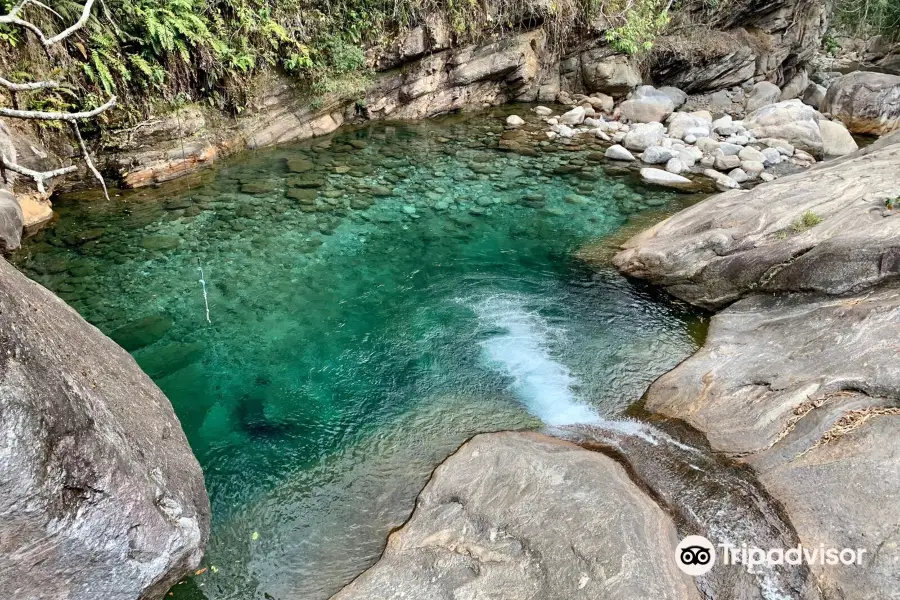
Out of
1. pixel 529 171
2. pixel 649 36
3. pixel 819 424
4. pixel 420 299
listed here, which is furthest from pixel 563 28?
pixel 819 424

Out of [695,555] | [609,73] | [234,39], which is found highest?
[234,39]

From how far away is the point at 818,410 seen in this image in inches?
172

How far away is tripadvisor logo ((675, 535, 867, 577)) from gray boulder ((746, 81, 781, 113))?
16.1 meters

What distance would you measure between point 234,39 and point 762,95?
590 inches

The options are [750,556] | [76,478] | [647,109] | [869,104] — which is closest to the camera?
[76,478]

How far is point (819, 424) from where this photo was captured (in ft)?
14.0

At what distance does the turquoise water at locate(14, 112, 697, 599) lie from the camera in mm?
4488

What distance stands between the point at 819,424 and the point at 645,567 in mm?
2025

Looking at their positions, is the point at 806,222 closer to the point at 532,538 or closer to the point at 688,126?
the point at 532,538

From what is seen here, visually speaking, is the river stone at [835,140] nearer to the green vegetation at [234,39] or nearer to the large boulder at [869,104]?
the large boulder at [869,104]

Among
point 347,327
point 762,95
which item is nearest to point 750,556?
point 347,327

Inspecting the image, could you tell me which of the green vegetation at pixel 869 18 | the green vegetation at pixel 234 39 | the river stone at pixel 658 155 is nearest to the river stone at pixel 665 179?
the river stone at pixel 658 155

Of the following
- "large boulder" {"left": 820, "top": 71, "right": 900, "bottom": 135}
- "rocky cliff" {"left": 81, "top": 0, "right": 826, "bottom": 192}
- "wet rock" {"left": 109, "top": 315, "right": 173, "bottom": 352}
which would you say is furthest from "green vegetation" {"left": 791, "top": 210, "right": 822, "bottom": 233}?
"large boulder" {"left": 820, "top": 71, "right": 900, "bottom": 135}

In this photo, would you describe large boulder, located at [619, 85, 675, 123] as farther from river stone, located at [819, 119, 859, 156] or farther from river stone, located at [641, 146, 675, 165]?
river stone, located at [819, 119, 859, 156]
